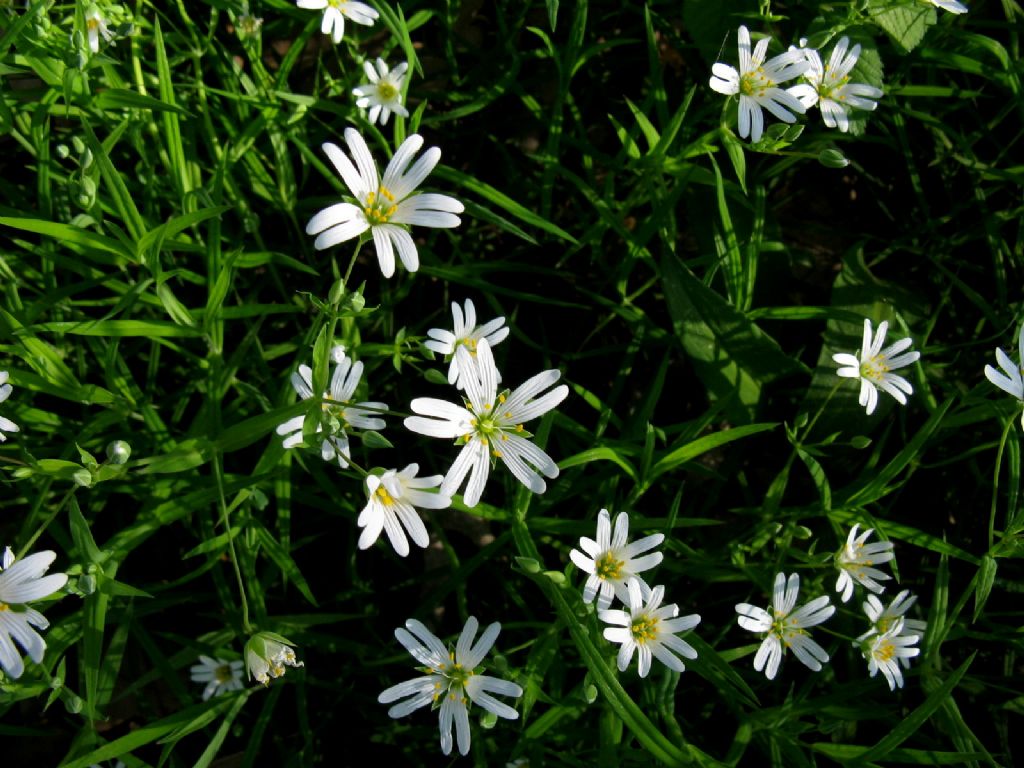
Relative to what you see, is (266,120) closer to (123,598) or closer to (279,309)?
(279,309)

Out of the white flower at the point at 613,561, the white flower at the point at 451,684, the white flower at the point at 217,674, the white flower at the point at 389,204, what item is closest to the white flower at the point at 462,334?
the white flower at the point at 389,204

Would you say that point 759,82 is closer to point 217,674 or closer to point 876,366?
point 876,366

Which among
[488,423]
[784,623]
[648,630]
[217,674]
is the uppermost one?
[488,423]

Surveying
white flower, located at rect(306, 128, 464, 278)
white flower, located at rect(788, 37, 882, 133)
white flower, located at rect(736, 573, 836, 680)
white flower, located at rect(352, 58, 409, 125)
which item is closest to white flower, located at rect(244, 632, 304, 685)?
white flower, located at rect(306, 128, 464, 278)

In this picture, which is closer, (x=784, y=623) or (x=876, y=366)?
(x=784, y=623)

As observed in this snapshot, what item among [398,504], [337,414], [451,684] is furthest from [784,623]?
[337,414]

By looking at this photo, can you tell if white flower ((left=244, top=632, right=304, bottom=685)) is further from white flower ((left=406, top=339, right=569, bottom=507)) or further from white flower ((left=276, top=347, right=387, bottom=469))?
white flower ((left=406, top=339, right=569, bottom=507))
